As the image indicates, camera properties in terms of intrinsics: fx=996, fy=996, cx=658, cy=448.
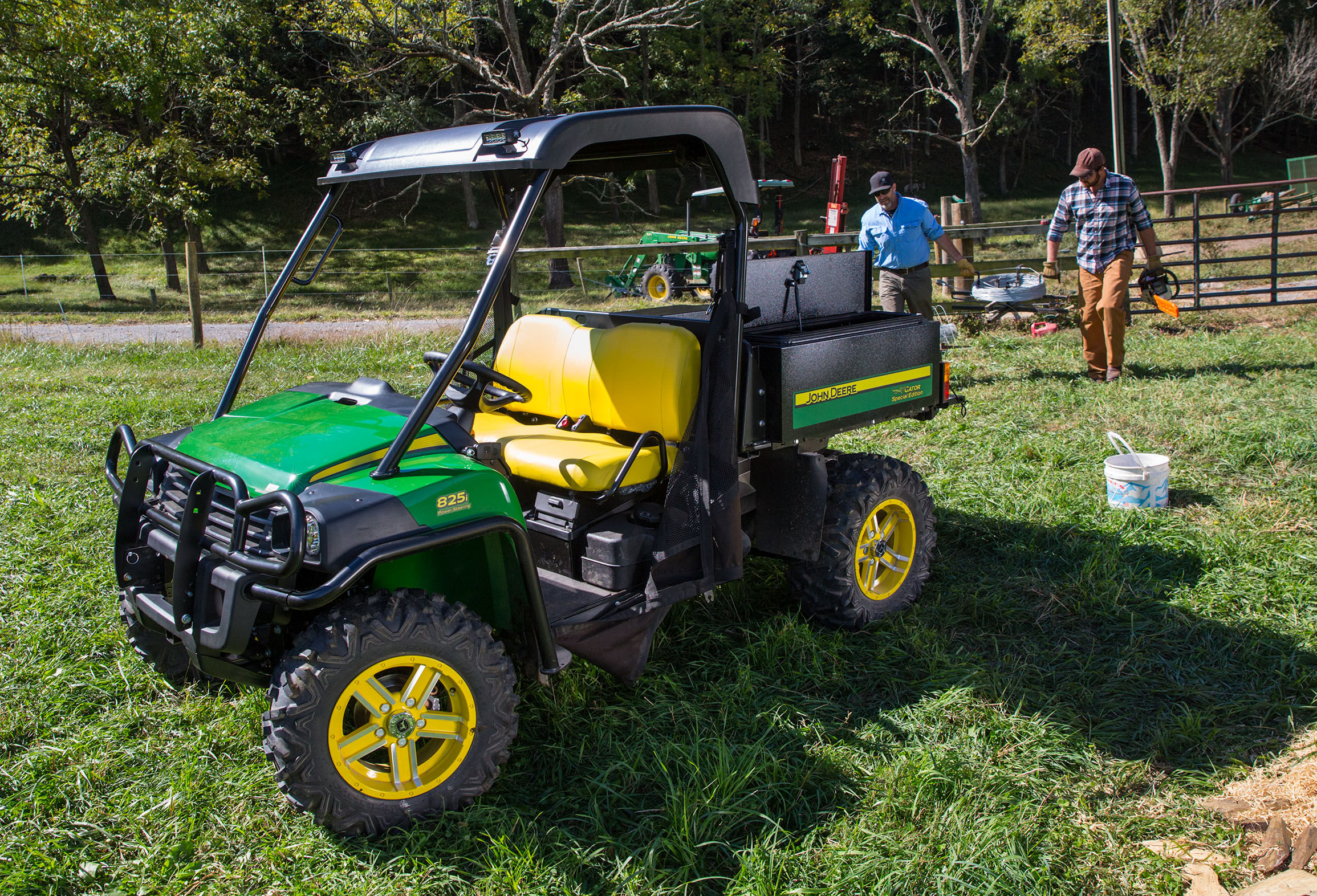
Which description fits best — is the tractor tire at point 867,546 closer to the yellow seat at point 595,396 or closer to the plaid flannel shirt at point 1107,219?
the yellow seat at point 595,396

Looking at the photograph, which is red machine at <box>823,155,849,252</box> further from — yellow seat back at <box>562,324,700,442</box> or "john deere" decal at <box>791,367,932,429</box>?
yellow seat back at <box>562,324,700,442</box>

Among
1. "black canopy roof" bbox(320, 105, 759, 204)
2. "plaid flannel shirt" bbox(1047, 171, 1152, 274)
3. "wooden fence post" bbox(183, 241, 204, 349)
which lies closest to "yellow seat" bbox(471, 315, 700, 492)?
"black canopy roof" bbox(320, 105, 759, 204)

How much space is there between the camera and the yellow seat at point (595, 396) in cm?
358

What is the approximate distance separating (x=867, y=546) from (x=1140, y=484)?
1952 mm

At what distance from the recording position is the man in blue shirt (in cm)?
794

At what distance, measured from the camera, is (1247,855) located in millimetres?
2828

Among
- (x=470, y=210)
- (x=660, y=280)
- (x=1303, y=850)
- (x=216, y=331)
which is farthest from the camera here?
(x=470, y=210)

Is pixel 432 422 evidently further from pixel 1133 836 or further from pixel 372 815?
pixel 1133 836

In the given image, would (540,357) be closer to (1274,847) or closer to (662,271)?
(1274,847)

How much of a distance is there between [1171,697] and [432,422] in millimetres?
2884

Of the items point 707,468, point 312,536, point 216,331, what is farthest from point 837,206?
point 312,536

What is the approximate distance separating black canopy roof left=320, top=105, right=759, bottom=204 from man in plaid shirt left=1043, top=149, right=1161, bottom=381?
5.29 meters

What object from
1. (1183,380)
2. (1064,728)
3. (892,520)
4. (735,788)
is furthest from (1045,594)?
(1183,380)

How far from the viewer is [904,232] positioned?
802 cm
